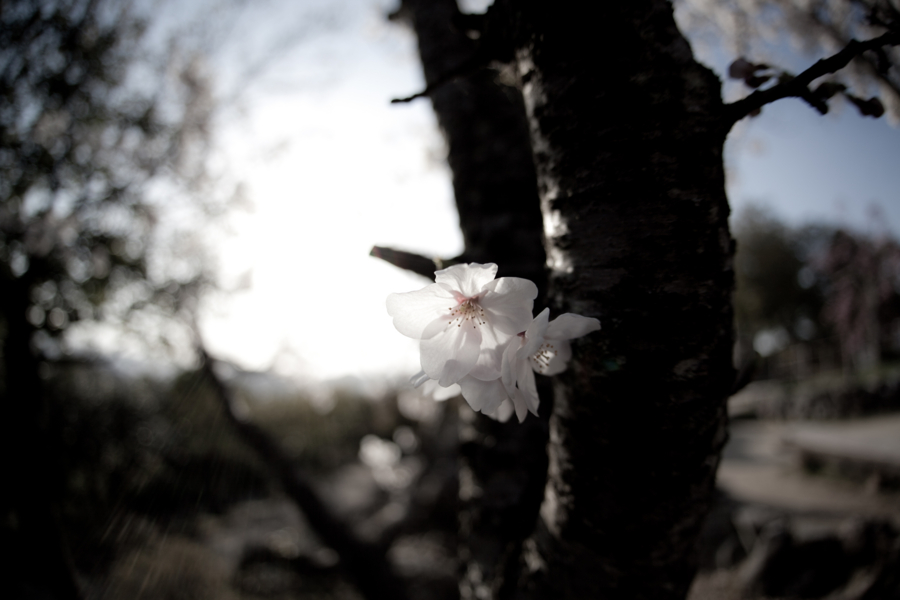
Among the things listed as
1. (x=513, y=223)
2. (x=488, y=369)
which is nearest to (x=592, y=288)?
(x=488, y=369)

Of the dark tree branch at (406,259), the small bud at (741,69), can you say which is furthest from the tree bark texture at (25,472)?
the small bud at (741,69)

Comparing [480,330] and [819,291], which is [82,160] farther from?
[819,291]

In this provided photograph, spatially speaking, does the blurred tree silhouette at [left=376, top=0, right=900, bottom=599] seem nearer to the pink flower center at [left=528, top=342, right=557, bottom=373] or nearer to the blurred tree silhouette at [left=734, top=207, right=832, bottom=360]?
the pink flower center at [left=528, top=342, right=557, bottom=373]

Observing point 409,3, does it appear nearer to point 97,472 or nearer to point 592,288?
point 592,288

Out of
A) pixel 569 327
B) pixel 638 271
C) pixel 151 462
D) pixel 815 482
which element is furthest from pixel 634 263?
pixel 815 482

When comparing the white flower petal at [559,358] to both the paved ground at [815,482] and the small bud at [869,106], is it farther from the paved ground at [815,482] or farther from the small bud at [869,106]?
the paved ground at [815,482]
